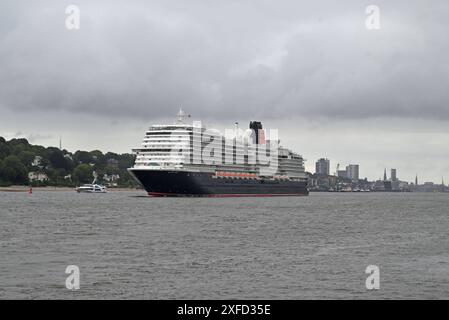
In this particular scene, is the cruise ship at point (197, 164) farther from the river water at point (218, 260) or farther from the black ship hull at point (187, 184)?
the river water at point (218, 260)

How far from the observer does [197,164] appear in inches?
5802

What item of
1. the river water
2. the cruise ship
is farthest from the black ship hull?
the river water

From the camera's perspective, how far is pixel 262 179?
176m

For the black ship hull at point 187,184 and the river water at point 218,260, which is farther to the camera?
the black ship hull at point 187,184

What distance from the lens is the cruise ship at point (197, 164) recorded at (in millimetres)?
141625

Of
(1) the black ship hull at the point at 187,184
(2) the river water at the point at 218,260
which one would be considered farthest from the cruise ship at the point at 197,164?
(2) the river water at the point at 218,260

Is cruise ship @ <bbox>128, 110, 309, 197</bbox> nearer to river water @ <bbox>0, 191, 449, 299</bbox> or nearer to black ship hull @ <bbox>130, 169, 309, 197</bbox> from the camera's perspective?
black ship hull @ <bbox>130, 169, 309, 197</bbox>

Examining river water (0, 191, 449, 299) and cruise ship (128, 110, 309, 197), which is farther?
cruise ship (128, 110, 309, 197)

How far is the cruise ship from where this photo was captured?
465ft

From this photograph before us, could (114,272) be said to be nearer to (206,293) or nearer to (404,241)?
(206,293)

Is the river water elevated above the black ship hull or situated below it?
below

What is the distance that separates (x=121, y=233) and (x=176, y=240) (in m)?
7.33

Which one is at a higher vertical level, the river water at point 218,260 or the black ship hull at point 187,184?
the black ship hull at point 187,184
